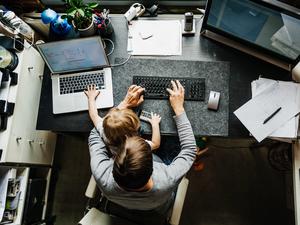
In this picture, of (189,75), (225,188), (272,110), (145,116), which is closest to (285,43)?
(272,110)

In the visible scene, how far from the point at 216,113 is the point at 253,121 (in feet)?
0.54

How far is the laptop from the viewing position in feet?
4.75

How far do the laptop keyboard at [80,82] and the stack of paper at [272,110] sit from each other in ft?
2.16

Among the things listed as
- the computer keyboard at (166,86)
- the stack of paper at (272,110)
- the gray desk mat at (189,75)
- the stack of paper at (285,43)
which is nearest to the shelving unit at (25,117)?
the gray desk mat at (189,75)

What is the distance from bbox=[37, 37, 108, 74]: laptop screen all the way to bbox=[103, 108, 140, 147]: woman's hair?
1.10ft

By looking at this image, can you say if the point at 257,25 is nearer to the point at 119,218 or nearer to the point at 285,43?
the point at 285,43

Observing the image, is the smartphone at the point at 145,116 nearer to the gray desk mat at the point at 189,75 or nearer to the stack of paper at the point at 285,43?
the gray desk mat at the point at 189,75

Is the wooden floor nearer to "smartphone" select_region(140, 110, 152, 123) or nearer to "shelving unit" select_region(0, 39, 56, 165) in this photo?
"shelving unit" select_region(0, 39, 56, 165)

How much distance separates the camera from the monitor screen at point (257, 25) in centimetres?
118

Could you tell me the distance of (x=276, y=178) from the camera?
6.40ft

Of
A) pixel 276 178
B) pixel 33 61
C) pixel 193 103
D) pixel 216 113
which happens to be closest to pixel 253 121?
pixel 216 113

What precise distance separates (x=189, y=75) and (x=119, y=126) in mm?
475

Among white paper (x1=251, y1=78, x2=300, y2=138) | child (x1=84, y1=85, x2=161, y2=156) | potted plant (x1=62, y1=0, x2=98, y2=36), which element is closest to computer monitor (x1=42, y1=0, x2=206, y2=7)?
potted plant (x1=62, y1=0, x2=98, y2=36)

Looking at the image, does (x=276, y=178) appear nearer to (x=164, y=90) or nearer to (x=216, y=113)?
(x=216, y=113)
